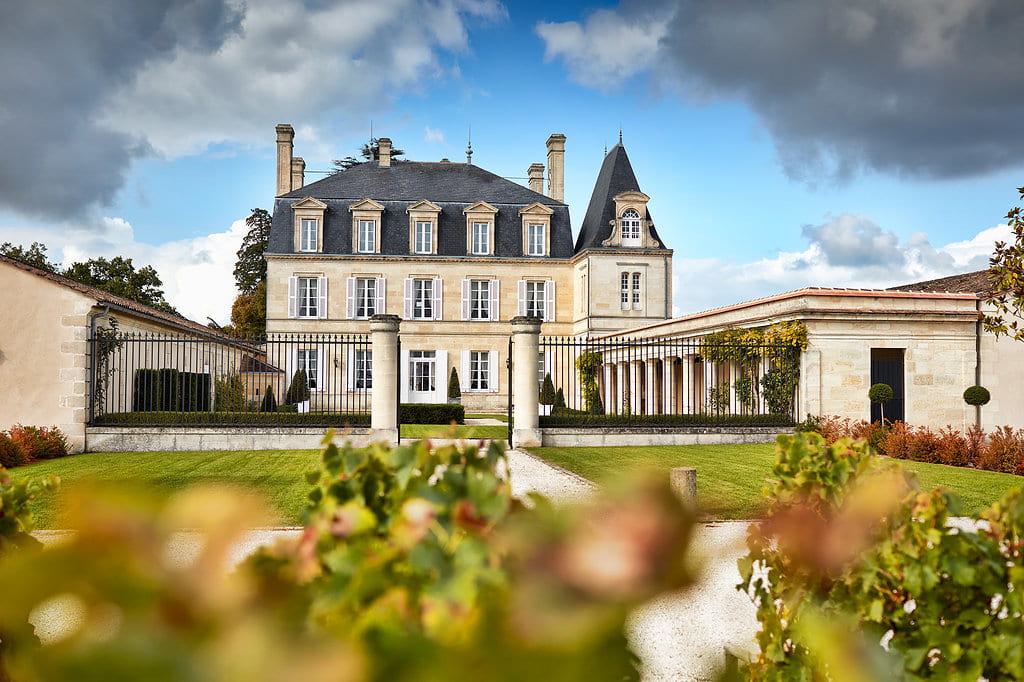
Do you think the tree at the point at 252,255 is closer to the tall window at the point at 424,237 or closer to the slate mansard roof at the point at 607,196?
the tall window at the point at 424,237

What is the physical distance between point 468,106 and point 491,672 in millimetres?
37117

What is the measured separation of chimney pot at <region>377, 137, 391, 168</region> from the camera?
3177 centimetres

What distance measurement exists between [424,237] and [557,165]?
7.46m

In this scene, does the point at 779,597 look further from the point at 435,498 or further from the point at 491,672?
the point at 491,672

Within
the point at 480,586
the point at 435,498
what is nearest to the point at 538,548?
the point at 480,586

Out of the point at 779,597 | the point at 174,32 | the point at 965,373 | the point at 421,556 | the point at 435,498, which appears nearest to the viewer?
the point at 421,556

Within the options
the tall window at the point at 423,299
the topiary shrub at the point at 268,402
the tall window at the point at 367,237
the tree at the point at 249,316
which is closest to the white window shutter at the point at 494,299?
the tall window at the point at 423,299

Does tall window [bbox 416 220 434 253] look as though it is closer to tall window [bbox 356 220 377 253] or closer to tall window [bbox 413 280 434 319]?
tall window [bbox 413 280 434 319]

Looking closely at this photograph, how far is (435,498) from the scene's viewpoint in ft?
2.83

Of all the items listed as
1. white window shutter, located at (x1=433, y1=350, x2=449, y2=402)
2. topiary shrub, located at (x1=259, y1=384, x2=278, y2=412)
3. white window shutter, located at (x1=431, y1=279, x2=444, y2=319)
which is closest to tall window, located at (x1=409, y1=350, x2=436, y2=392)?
white window shutter, located at (x1=433, y1=350, x2=449, y2=402)

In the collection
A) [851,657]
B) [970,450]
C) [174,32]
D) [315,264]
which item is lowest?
[970,450]

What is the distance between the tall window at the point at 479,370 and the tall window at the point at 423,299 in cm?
261

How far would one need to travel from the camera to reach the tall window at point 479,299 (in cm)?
2962

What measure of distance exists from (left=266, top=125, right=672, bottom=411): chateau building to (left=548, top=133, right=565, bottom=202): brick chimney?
59.2 inches
